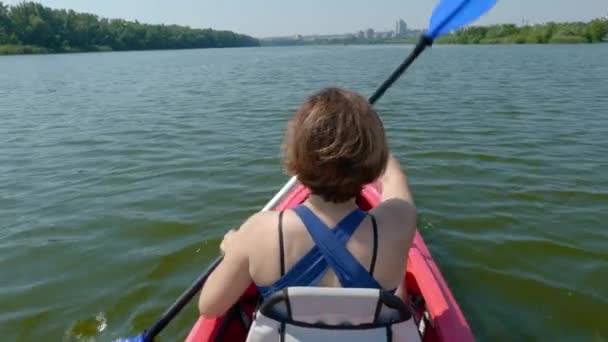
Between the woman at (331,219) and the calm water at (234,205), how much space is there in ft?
7.31

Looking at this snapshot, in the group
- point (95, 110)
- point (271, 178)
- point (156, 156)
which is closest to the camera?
point (271, 178)

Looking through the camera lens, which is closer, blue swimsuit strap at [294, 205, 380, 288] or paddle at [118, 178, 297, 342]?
blue swimsuit strap at [294, 205, 380, 288]

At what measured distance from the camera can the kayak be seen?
2.58 metres

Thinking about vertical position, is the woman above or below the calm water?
above

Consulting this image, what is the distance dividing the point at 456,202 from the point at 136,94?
1303cm

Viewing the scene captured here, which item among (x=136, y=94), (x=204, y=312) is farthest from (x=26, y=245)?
(x=136, y=94)

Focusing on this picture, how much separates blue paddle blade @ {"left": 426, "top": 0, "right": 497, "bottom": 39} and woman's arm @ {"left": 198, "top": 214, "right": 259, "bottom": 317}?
2987 millimetres

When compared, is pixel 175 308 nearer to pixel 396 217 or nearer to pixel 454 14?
pixel 396 217

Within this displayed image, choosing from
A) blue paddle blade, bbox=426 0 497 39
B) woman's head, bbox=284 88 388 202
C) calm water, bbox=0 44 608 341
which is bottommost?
calm water, bbox=0 44 608 341

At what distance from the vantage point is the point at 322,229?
1722 millimetres

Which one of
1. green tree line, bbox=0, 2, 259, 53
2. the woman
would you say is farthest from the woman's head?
green tree line, bbox=0, 2, 259, 53

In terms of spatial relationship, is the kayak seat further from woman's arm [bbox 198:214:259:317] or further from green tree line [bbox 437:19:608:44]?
green tree line [bbox 437:19:608:44]

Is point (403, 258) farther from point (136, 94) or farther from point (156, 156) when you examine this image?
point (136, 94)

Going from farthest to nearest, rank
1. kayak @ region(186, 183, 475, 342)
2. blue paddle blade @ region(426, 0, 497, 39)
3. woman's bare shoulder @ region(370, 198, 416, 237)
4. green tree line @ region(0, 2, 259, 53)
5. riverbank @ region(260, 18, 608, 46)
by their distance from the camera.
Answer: green tree line @ region(0, 2, 259, 53) < riverbank @ region(260, 18, 608, 46) < blue paddle blade @ region(426, 0, 497, 39) < kayak @ region(186, 183, 475, 342) < woman's bare shoulder @ region(370, 198, 416, 237)
